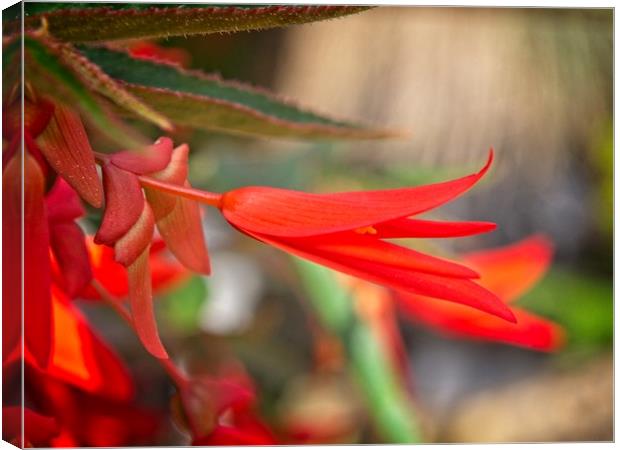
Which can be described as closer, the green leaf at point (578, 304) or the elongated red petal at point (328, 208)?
the elongated red petal at point (328, 208)

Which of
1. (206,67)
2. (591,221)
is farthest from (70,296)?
(591,221)

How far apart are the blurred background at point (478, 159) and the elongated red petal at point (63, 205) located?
426 millimetres

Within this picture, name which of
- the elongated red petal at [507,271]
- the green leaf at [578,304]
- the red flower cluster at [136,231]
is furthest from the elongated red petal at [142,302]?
the green leaf at [578,304]

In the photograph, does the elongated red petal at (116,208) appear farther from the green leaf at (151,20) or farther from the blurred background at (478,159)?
the blurred background at (478,159)

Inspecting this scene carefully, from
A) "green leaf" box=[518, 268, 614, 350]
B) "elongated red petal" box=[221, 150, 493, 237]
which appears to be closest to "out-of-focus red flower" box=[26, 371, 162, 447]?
"elongated red petal" box=[221, 150, 493, 237]

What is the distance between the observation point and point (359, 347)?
2.21 feet

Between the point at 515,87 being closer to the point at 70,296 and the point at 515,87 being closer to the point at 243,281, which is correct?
the point at 243,281

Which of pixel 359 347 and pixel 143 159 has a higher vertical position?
pixel 143 159

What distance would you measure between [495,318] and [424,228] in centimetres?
30

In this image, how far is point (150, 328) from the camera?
295mm

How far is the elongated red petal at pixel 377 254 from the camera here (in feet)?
0.91

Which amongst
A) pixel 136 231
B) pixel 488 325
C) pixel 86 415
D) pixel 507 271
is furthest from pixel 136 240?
pixel 507 271

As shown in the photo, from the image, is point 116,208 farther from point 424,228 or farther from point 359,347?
point 359,347

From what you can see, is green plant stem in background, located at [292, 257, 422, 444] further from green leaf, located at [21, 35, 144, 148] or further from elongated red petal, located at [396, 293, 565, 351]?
green leaf, located at [21, 35, 144, 148]
